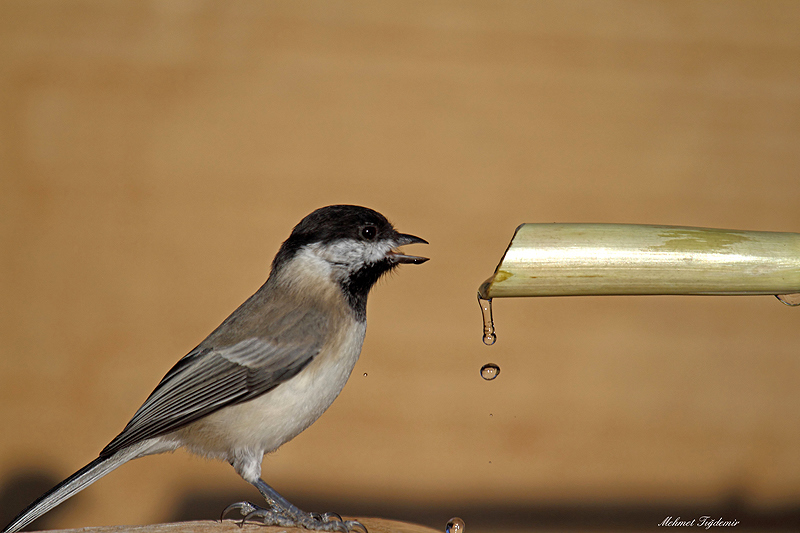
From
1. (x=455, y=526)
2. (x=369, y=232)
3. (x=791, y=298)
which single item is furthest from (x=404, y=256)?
(x=455, y=526)

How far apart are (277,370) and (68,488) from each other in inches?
14.2

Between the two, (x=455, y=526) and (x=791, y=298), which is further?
(x=455, y=526)

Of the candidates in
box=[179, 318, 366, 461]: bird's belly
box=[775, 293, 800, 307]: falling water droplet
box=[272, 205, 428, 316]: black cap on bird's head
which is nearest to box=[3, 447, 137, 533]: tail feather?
box=[179, 318, 366, 461]: bird's belly

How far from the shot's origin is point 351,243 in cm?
112

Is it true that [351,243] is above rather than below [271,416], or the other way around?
above

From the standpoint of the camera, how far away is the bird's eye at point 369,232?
111 centimetres

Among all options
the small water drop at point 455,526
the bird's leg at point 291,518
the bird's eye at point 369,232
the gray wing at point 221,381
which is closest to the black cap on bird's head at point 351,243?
the bird's eye at point 369,232

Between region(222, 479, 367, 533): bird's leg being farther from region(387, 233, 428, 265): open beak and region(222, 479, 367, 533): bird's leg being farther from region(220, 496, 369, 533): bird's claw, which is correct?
region(387, 233, 428, 265): open beak

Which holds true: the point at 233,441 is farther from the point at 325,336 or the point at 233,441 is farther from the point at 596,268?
the point at 596,268

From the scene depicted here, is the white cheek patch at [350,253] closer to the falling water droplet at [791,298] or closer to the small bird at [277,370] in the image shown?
the small bird at [277,370]

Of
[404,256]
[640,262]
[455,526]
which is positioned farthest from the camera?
[455,526]

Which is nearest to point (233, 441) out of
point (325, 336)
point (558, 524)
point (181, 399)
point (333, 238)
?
point (181, 399)

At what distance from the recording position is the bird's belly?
3.25 ft

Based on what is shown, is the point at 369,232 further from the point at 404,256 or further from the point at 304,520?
the point at 304,520
